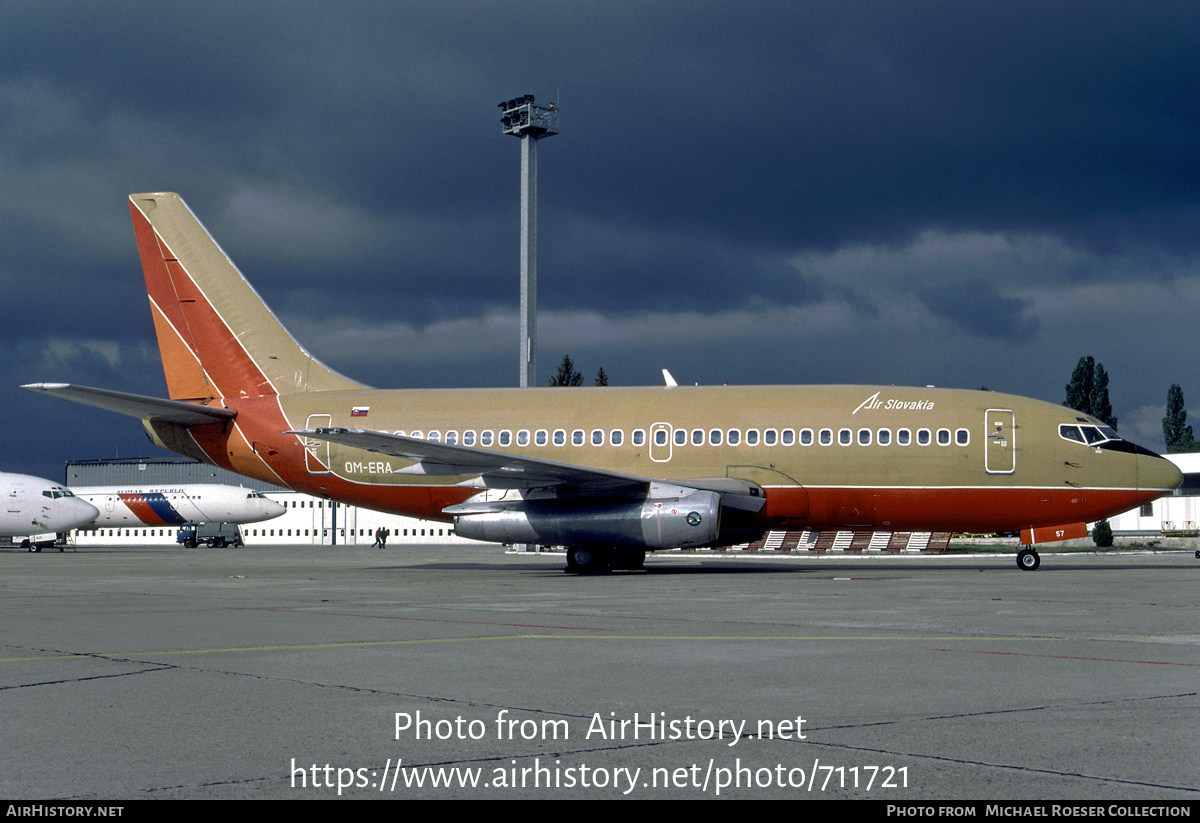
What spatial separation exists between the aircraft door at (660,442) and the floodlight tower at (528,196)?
2561cm

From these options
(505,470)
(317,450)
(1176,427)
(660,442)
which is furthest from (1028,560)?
(1176,427)

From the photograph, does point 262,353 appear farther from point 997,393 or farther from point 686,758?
point 686,758

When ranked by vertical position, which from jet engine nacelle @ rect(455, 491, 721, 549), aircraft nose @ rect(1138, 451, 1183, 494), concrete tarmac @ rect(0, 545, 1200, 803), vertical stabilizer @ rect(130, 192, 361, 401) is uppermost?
vertical stabilizer @ rect(130, 192, 361, 401)

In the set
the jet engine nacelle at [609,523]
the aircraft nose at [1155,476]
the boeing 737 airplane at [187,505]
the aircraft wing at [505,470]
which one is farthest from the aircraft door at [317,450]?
the boeing 737 airplane at [187,505]

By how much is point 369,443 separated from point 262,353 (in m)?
7.48

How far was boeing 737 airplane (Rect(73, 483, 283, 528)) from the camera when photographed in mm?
69125

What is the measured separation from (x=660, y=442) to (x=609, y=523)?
3024 mm

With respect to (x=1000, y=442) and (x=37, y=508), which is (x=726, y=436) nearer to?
(x=1000, y=442)

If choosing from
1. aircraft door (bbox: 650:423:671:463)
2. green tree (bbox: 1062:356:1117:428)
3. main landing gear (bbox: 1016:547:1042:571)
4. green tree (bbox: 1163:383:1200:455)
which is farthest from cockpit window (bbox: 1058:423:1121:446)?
green tree (bbox: 1163:383:1200:455)

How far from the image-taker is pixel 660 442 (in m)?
26.4

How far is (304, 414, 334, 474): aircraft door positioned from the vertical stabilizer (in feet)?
5.66

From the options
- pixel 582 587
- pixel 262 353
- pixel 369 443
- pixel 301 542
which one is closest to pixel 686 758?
pixel 582 587

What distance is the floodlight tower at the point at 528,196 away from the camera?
173 ft

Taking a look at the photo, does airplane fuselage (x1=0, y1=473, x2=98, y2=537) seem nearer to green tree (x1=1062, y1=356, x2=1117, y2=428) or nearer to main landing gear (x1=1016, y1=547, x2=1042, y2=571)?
main landing gear (x1=1016, y1=547, x2=1042, y2=571)
